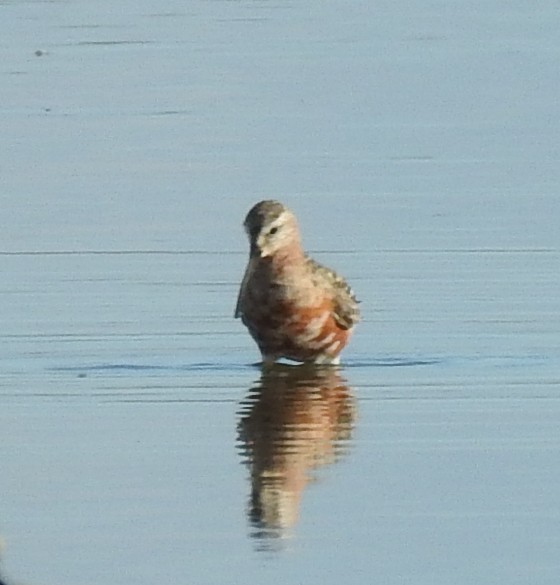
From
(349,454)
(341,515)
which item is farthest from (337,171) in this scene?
(341,515)

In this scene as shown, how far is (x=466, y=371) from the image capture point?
12.2m

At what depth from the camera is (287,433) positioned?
1124 cm

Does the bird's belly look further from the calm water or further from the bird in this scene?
the calm water

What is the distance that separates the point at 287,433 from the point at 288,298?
2.24m

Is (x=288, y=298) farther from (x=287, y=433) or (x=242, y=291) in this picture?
(x=287, y=433)

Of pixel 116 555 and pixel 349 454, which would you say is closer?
pixel 116 555

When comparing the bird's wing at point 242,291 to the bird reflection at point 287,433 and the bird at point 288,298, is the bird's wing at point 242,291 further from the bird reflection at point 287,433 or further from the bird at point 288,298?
the bird reflection at point 287,433

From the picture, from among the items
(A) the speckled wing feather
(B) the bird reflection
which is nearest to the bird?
(A) the speckled wing feather

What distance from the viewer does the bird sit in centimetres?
1313

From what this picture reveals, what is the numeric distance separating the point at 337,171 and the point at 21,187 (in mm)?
1882

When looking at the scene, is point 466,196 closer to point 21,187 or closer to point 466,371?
point 21,187

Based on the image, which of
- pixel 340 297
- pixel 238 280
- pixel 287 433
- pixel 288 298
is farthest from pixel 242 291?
pixel 287 433

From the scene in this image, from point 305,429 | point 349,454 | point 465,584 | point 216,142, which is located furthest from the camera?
point 216,142

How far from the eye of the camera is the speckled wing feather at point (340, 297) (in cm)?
1319
